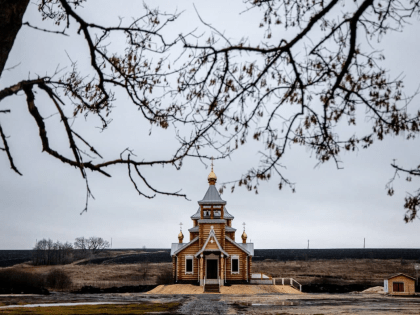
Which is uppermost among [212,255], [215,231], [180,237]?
[215,231]

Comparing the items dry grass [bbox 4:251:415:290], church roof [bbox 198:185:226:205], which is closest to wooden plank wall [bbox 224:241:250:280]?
church roof [bbox 198:185:226:205]

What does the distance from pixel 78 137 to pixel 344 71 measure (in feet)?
12.5

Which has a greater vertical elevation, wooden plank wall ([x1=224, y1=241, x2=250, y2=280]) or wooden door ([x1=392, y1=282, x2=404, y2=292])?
wooden plank wall ([x1=224, y1=241, x2=250, y2=280])

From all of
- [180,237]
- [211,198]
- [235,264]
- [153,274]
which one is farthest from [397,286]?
[153,274]

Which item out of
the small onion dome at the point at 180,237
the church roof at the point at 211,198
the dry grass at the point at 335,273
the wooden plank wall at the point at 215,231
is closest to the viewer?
the wooden plank wall at the point at 215,231

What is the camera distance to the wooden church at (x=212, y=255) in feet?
107

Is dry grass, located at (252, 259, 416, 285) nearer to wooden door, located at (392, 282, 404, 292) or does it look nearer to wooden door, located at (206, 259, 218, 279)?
wooden door, located at (392, 282, 404, 292)

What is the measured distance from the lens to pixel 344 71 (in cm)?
591

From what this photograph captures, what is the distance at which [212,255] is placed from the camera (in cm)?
3247

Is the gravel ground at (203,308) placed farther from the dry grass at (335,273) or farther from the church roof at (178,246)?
the dry grass at (335,273)

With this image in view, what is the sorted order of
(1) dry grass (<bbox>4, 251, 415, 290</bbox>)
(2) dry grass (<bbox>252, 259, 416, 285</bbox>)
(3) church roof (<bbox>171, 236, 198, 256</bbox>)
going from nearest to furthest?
(3) church roof (<bbox>171, 236, 198, 256</bbox>) < (1) dry grass (<bbox>4, 251, 415, 290</bbox>) < (2) dry grass (<bbox>252, 259, 416, 285</bbox>)

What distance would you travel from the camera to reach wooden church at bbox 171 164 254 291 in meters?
32.6

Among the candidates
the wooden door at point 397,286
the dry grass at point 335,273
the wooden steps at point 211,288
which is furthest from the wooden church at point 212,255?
the dry grass at point 335,273

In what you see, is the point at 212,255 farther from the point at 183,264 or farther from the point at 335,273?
the point at 335,273
